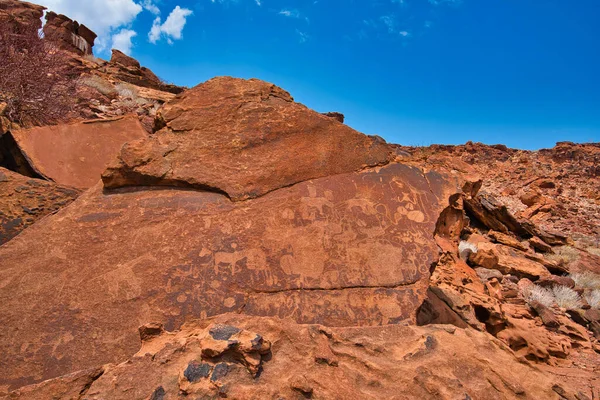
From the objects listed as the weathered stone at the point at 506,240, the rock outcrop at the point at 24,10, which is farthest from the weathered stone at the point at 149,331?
the rock outcrop at the point at 24,10

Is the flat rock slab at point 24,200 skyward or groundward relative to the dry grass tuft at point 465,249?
skyward

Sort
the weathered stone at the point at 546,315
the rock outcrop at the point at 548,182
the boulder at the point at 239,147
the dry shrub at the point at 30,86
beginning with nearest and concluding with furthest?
the boulder at the point at 239,147 → the weathered stone at the point at 546,315 → the dry shrub at the point at 30,86 → the rock outcrop at the point at 548,182

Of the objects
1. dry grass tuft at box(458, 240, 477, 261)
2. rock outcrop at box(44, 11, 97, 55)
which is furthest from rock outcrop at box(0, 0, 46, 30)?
dry grass tuft at box(458, 240, 477, 261)

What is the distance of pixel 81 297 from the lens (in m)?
2.23

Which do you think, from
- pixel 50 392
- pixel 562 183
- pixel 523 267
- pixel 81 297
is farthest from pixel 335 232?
pixel 562 183

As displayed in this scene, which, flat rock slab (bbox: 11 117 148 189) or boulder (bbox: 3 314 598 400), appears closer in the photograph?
boulder (bbox: 3 314 598 400)

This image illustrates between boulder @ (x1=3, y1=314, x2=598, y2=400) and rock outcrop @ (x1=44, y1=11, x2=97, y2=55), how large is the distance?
1369cm

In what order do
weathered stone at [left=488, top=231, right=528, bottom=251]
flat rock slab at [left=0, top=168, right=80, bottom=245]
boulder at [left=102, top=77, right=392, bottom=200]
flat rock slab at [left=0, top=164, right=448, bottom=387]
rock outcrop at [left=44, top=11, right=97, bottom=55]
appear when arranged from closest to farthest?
1. flat rock slab at [left=0, top=164, right=448, bottom=387]
2. flat rock slab at [left=0, top=168, right=80, bottom=245]
3. boulder at [left=102, top=77, right=392, bottom=200]
4. weathered stone at [left=488, top=231, right=528, bottom=251]
5. rock outcrop at [left=44, top=11, right=97, bottom=55]

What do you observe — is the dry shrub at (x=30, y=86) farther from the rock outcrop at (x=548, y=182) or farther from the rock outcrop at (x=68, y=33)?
the rock outcrop at (x=548, y=182)

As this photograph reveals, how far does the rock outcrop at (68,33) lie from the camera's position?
1275cm

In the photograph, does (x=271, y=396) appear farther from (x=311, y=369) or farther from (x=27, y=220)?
(x=27, y=220)

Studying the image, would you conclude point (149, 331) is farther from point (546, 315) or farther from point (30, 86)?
point (30, 86)

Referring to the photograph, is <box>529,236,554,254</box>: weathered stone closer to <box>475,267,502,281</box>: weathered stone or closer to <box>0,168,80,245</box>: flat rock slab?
<box>475,267,502,281</box>: weathered stone

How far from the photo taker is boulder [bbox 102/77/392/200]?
2.79 m
